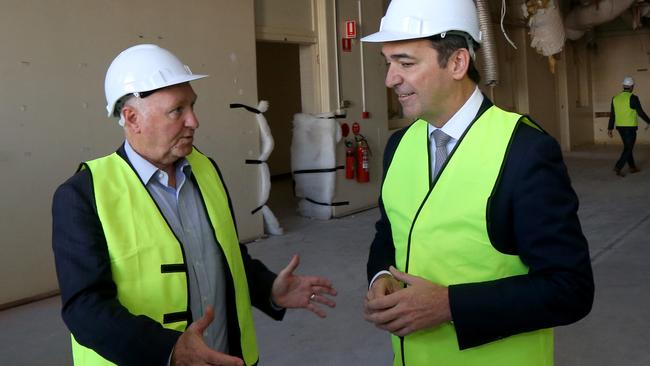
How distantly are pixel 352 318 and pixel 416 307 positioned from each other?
2686mm

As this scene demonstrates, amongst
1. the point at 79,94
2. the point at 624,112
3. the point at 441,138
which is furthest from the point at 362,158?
the point at 441,138

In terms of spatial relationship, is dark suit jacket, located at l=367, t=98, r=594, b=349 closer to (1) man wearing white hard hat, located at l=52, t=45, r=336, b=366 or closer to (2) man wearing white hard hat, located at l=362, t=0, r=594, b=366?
(2) man wearing white hard hat, located at l=362, t=0, r=594, b=366

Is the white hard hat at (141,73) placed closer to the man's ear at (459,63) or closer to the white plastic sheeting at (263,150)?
the man's ear at (459,63)

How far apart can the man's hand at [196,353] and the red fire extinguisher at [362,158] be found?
19.6 ft

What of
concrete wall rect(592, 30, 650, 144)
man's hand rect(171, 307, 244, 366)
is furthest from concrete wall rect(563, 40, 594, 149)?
man's hand rect(171, 307, 244, 366)

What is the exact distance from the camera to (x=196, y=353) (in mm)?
1320

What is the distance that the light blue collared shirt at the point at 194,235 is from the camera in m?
1.58

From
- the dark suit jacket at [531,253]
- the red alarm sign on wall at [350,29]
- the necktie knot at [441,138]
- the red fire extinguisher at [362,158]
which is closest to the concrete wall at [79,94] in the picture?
the red alarm sign on wall at [350,29]

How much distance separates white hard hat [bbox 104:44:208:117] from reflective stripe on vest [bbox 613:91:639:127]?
9.83 m

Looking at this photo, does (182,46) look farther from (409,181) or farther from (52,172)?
(409,181)

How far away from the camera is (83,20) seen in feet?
15.3

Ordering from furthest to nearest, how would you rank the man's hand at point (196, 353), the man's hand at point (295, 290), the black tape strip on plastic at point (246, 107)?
the black tape strip on plastic at point (246, 107) → the man's hand at point (295, 290) → the man's hand at point (196, 353)

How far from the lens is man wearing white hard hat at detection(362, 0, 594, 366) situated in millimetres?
1328

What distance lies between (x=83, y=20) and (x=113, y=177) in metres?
3.58
